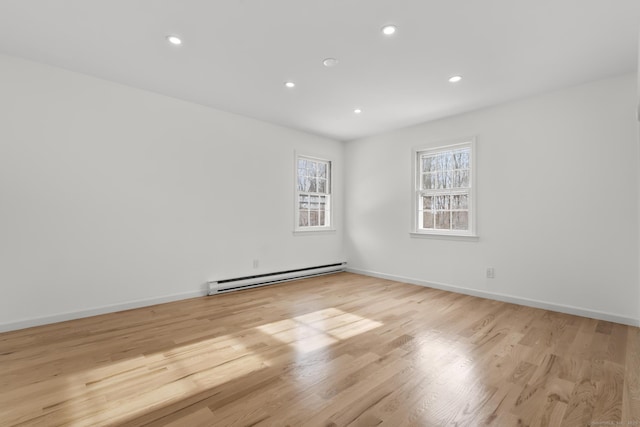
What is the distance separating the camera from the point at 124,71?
3.06m

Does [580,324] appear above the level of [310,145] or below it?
below

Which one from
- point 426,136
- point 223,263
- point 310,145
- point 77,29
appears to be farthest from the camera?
point 310,145

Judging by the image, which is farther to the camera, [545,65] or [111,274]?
[111,274]

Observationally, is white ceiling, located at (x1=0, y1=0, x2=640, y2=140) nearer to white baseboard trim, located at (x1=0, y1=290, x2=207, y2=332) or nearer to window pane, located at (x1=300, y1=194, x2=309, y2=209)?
window pane, located at (x1=300, y1=194, x2=309, y2=209)

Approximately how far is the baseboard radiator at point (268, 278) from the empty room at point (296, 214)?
0.11 ft

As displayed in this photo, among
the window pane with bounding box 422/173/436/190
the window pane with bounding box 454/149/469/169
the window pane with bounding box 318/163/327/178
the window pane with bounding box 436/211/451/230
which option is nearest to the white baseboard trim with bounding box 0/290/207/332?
the window pane with bounding box 318/163/327/178

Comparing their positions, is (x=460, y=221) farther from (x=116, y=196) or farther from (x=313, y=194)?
(x=116, y=196)

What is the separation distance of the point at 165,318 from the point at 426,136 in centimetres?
433

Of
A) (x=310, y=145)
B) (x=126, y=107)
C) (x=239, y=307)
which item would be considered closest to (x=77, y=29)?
(x=126, y=107)

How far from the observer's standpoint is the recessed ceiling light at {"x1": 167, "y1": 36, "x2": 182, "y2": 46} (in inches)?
97.3

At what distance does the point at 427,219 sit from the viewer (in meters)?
4.77

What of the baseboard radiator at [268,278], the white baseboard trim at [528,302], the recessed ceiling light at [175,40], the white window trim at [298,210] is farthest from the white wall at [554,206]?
the recessed ceiling light at [175,40]

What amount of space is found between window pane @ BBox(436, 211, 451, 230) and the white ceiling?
1.64 m

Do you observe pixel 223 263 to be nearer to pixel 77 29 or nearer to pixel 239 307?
pixel 239 307
